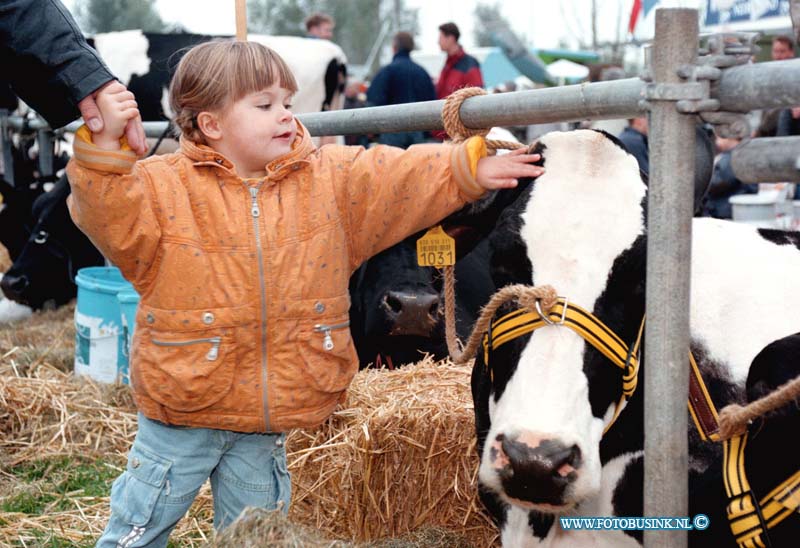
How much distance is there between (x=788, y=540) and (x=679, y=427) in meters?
0.34

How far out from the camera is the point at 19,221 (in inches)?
361

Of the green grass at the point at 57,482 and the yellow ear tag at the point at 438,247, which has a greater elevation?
the yellow ear tag at the point at 438,247

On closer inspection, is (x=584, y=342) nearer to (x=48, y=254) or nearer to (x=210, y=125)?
(x=210, y=125)

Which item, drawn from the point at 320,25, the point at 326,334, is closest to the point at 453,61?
the point at 320,25

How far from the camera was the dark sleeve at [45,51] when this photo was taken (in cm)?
241

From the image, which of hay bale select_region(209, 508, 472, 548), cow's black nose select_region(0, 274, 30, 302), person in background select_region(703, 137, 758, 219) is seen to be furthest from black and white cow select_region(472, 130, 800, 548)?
person in background select_region(703, 137, 758, 219)

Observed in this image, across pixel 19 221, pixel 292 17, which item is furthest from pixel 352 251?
pixel 292 17

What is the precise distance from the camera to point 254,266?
259cm

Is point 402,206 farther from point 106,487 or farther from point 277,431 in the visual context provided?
point 106,487

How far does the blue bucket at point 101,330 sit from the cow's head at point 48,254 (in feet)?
6.79

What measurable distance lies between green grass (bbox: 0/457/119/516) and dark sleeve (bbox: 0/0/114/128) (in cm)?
215

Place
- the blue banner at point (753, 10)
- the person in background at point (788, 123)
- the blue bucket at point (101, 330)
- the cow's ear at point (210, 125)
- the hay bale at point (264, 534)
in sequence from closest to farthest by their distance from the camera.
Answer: the hay bale at point (264, 534), the cow's ear at point (210, 125), the blue bucket at point (101, 330), the person in background at point (788, 123), the blue banner at point (753, 10)

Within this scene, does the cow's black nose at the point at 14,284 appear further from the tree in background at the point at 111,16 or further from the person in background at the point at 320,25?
the tree in background at the point at 111,16

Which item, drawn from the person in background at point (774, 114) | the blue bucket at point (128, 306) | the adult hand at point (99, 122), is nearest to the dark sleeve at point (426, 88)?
the person in background at point (774, 114)
